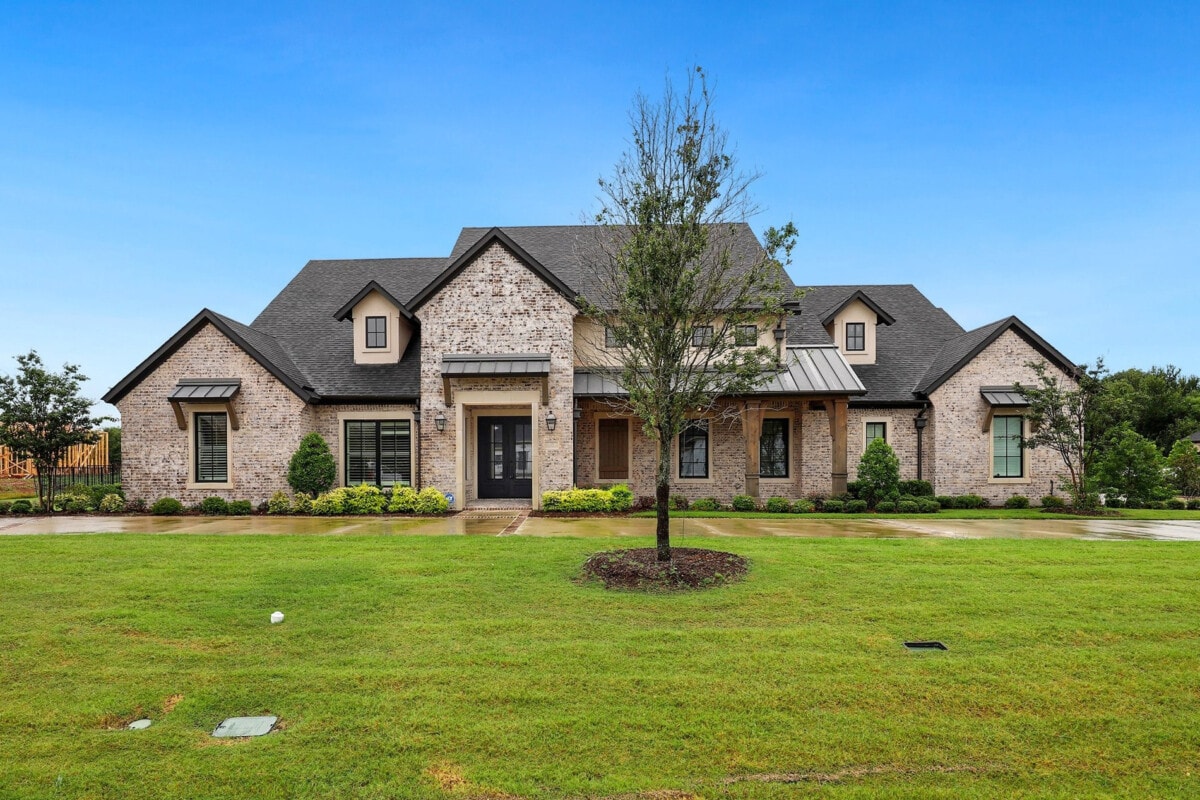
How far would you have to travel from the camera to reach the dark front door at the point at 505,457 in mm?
19234

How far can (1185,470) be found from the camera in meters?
25.0

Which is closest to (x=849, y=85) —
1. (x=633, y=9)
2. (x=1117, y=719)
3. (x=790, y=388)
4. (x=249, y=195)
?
(x=633, y=9)

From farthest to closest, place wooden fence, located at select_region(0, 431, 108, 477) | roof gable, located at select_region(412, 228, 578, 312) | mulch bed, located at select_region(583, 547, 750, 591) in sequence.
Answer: wooden fence, located at select_region(0, 431, 108, 477), roof gable, located at select_region(412, 228, 578, 312), mulch bed, located at select_region(583, 547, 750, 591)

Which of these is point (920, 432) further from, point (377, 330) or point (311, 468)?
point (311, 468)

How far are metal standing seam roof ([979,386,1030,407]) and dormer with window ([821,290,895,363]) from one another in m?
3.58

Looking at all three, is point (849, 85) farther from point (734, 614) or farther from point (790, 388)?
point (734, 614)

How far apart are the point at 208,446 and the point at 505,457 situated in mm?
8668

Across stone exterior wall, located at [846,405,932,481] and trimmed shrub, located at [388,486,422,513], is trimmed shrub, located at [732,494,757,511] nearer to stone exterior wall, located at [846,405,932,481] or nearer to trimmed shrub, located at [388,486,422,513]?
stone exterior wall, located at [846,405,932,481]

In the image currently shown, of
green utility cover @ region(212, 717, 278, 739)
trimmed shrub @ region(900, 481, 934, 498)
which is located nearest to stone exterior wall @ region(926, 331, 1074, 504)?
trimmed shrub @ region(900, 481, 934, 498)

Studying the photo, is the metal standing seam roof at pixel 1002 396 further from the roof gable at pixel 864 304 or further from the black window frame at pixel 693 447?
the black window frame at pixel 693 447

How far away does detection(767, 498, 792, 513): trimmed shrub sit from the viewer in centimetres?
1762

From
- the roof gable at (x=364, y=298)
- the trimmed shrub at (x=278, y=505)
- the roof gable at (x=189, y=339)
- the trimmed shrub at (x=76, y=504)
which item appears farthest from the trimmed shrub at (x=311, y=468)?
the trimmed shrub at (x=76, y=504)

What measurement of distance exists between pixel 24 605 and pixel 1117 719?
1131cm

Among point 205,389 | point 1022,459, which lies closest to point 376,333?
point 205,389
